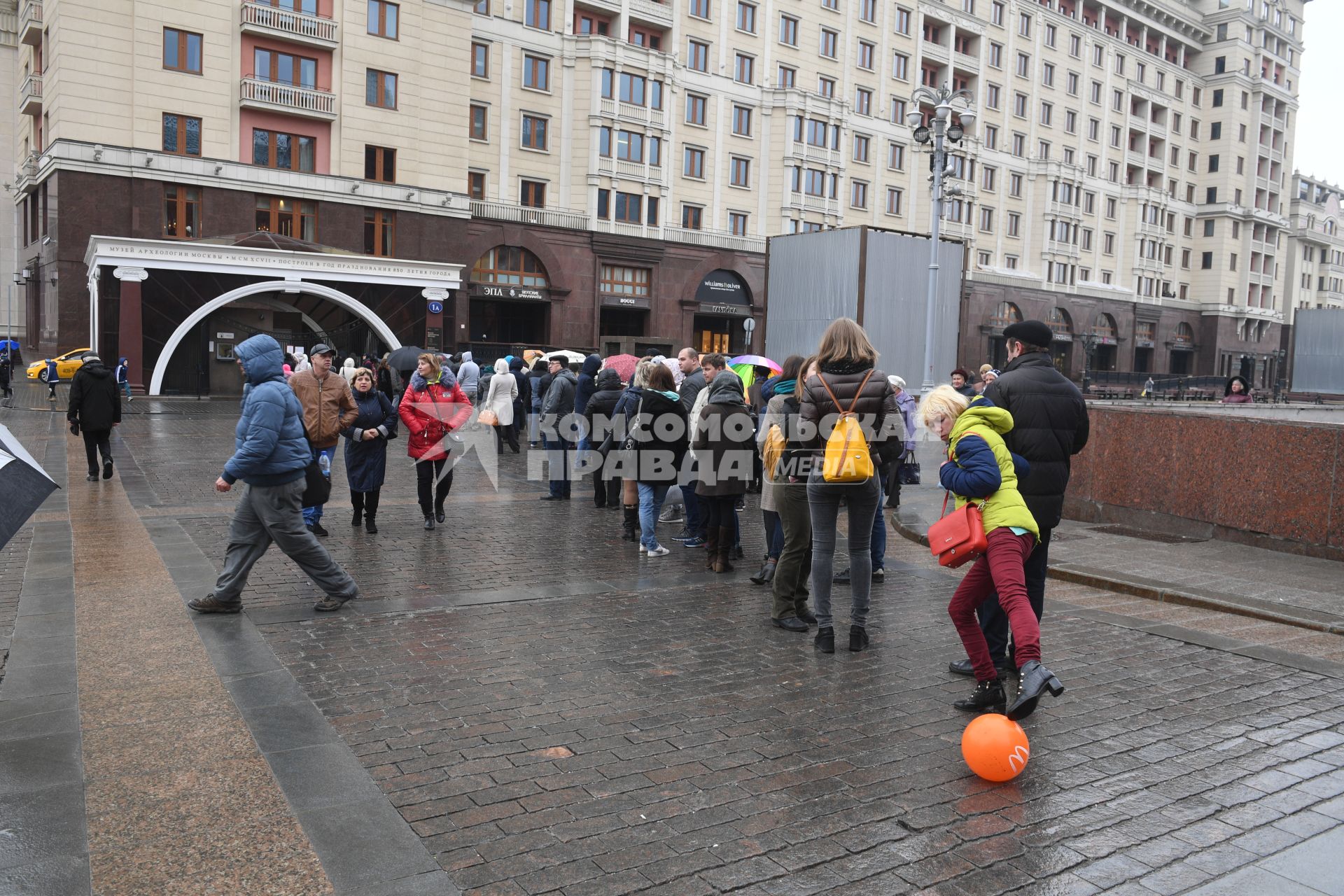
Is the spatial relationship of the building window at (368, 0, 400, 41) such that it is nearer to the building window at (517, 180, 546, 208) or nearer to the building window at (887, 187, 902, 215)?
the building window at (517, 180, 546, 208)

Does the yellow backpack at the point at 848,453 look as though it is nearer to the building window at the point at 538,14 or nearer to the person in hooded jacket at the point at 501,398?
the person in hooded jacket at the point at 501,398

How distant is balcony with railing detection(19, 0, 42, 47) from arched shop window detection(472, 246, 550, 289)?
702 inches

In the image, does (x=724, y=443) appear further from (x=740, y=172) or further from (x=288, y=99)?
(x=740, y=172)

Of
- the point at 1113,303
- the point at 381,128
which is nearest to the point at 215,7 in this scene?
the point at 381,128

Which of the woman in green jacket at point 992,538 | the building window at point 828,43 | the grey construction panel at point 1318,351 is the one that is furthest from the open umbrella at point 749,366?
the building window at point 828,43

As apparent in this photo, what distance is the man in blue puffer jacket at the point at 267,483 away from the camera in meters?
6.54

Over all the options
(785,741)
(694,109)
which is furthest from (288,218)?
(785,741)

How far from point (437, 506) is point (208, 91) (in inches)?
1180

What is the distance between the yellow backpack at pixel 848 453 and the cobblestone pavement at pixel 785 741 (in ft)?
3.66

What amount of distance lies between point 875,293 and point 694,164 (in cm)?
3217

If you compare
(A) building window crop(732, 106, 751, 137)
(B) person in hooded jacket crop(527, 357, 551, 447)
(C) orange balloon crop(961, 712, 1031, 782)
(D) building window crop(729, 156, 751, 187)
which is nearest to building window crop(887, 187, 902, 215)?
(D) building window crop(729, 156, 751, 187)

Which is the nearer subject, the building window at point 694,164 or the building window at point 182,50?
the building window at point 182,50

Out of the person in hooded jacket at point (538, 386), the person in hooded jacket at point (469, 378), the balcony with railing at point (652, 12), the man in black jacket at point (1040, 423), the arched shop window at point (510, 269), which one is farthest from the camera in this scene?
the balcony with railing at point (652, 12)

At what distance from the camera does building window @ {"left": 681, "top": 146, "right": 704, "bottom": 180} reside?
48.2 meters
